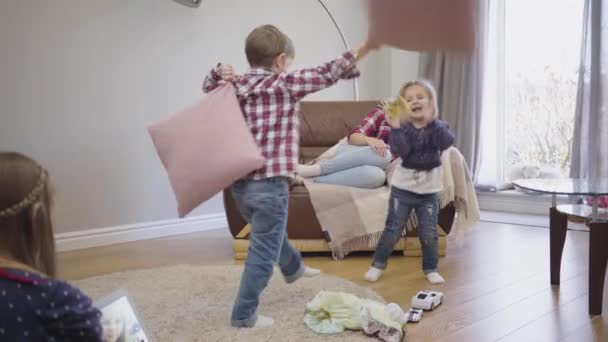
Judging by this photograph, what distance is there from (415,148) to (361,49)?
1095 millimetres

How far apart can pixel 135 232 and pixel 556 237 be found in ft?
7.31

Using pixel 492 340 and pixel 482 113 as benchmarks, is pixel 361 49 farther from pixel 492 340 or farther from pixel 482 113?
pixel 482 113

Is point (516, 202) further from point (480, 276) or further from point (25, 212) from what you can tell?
point (25, 212)

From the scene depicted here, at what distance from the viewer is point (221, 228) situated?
3.72 m

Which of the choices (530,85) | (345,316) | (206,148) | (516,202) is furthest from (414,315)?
(530,85)

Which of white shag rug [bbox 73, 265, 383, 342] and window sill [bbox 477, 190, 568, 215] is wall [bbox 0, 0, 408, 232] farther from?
window sill [bbox 477, 190, 568, 215]

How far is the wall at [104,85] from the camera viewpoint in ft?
9.61

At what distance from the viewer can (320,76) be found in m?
1.65

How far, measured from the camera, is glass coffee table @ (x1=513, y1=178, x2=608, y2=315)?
1.89m

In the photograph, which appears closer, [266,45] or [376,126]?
[266,45]

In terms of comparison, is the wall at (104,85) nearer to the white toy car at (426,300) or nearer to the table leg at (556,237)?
the table leg at (556,237)

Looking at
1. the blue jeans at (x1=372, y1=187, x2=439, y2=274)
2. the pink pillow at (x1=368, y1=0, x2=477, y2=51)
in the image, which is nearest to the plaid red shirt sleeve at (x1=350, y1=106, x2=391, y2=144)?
the blue jeans at (x1=372, y1=187, x2=439, y2=274)

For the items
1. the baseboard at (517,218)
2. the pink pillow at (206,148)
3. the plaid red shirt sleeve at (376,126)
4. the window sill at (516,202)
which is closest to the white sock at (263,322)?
the pink pillow at (206,148)

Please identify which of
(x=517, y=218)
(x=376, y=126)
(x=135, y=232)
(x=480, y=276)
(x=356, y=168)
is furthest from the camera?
(x=517, y=218)
